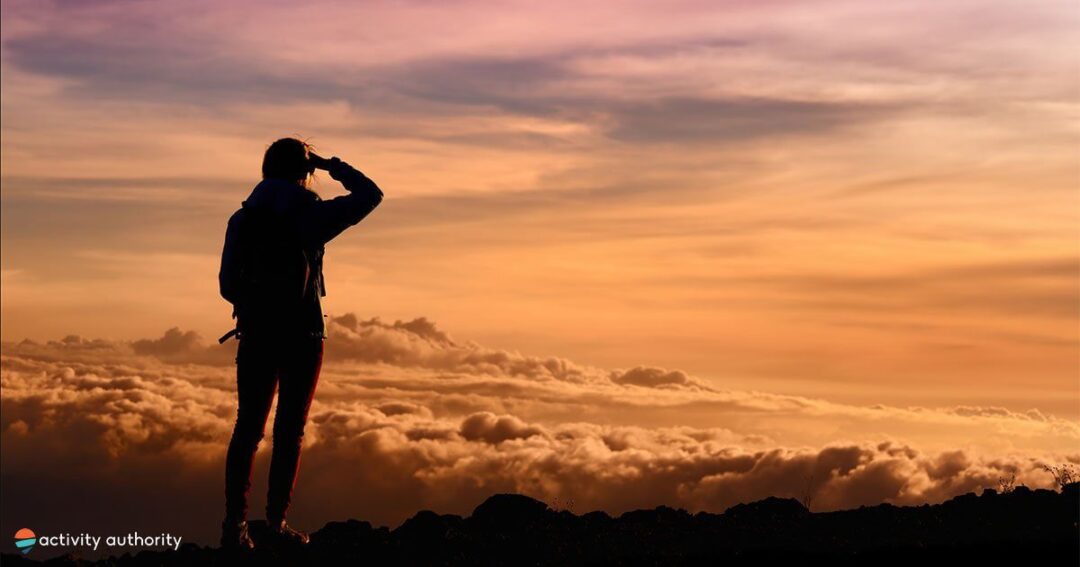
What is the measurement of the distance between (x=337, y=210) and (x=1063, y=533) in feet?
19.2

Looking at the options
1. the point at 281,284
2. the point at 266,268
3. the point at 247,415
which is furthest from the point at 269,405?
the point at 266,268

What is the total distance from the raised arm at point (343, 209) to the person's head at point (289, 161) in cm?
32

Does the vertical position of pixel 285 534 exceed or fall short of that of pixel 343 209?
it falls short

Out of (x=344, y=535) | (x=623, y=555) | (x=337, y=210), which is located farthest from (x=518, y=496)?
(x=337, y=210)

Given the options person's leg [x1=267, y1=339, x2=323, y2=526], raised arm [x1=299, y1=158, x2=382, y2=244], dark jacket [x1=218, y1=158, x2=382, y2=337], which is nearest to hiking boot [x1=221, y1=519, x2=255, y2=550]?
person's leg [x1=267, y1=339, x2=323, y2=526]

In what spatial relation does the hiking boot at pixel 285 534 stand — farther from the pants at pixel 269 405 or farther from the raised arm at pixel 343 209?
the raised arm at pixel 343 209

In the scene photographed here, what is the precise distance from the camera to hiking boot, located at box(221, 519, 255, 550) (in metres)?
10.6

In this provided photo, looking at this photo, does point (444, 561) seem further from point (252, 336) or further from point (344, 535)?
point (252, 336)

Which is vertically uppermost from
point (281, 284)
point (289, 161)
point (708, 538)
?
point (289, 161)

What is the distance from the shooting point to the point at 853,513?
38.1ft

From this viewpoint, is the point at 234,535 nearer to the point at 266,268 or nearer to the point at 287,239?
the point at 266,268

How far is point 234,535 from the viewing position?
10562 mm

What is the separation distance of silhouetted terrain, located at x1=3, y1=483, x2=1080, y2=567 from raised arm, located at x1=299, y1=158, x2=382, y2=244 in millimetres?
2550

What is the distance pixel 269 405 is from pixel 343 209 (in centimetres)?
166
